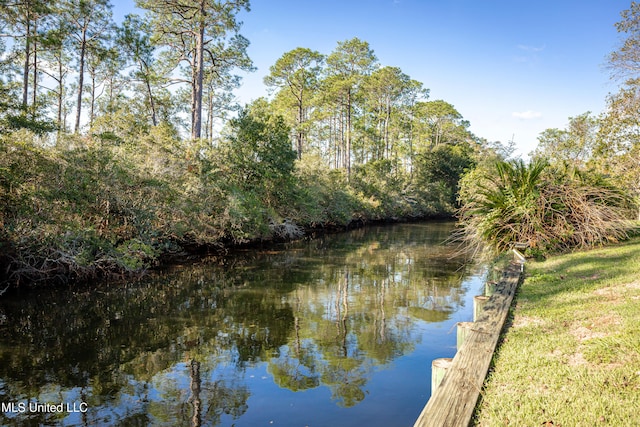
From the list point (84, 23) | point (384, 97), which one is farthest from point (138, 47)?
point (384, 97)

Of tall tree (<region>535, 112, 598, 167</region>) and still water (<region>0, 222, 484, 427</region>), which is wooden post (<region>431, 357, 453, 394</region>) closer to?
still water (<region>0, 222, 484, 427</region>)

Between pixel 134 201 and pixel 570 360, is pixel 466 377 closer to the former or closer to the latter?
pixel 570 360

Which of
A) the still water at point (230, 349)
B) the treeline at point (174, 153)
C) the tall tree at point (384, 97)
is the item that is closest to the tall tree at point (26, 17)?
the treeline at point (174, 153)

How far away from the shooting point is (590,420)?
2602mm

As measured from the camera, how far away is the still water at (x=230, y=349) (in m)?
4.49

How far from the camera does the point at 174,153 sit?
15.1 metres

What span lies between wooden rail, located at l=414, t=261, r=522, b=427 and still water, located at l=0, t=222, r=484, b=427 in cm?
114

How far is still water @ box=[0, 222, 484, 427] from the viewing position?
449 centimetres

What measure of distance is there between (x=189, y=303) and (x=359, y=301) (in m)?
3.75

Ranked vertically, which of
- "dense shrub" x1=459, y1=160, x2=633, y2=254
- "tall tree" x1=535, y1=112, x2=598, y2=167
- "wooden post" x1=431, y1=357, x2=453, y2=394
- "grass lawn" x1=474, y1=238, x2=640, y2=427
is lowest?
"wooden post" x1=431, y1=357, x2=453, y2=394

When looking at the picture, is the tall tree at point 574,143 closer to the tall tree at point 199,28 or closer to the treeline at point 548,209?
the treeline at point 548,209

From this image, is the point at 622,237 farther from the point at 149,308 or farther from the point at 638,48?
the point at 149,308

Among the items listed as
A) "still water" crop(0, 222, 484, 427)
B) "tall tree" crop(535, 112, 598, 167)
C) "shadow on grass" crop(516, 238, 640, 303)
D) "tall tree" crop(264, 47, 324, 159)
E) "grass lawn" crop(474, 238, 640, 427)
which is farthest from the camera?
"tall tree" crop(264, 47, 324, 159)

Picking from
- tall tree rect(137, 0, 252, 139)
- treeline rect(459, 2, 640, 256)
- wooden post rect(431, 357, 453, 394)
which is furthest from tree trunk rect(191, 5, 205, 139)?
wooden post rect(431, 357, 453, 394)
